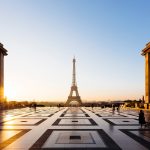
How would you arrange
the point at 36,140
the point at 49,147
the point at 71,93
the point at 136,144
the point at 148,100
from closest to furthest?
1. the point at 49,147
2. the point at 136,144
3. the point at 36,140
4. the point at 148,100
5. the point at 71,93

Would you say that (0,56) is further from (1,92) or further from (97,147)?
(97,147)

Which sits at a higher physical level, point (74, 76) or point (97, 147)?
point (74, 76)

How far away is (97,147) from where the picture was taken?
1438 cm

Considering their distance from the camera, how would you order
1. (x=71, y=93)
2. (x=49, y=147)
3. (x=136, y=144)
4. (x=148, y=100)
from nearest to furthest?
1. (x=49, y=147)
2. (x=136, y=144)
3. (x=148, y=100)
4. (x=71, y=93)

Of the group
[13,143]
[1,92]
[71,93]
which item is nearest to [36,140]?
[13,143]

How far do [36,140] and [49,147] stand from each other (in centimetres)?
249

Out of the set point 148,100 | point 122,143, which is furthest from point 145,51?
point 122,143

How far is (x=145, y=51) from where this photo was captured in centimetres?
6588

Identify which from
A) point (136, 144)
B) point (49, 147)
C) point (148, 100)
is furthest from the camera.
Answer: point (148, 100)

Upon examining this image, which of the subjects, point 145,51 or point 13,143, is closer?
point 13,143

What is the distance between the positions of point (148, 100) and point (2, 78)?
32.1m

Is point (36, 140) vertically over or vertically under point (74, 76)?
under

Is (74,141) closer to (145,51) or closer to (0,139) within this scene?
(0,139)

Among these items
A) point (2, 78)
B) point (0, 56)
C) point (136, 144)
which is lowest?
point (136, 144)
